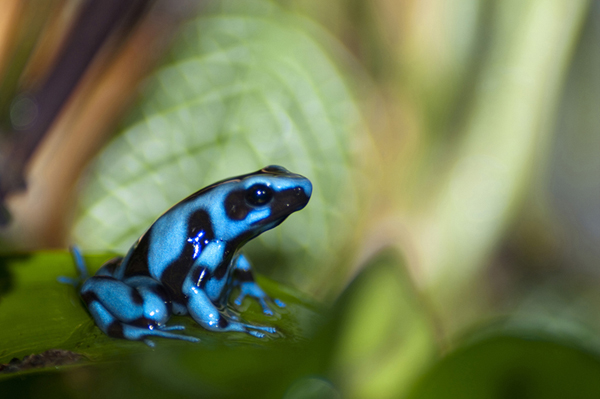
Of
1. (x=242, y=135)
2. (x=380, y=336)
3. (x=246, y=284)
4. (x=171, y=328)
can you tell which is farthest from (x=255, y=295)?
(x=242, y=135)

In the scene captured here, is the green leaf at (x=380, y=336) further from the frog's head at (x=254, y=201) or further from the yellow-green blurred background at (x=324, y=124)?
the yellow-green blurred background at (x=324, y=124)

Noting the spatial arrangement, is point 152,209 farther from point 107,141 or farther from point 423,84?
point 423,84

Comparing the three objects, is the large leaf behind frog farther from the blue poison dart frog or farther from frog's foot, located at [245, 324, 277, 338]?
frog's foot, located at [245, 324, 277, 338]

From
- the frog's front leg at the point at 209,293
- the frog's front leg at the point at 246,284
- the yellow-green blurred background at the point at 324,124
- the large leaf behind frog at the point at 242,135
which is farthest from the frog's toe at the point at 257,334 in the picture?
the large leaf behind frog at the point at 242,135

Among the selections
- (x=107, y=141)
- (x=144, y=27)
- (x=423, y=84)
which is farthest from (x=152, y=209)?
(x=423, y=84)

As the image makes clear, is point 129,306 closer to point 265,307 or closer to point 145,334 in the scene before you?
point 145,334

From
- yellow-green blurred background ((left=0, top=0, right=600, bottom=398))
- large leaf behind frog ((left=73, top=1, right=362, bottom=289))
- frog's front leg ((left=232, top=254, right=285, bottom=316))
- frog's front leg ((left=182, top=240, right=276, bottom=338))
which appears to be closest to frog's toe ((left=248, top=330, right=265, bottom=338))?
frog's front leg ((left=182, top=240, right=276, bottom=338))
